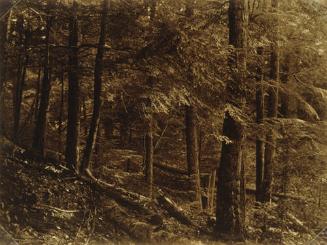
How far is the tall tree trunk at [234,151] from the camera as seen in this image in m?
2.96

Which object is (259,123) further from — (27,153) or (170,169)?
(27,153)

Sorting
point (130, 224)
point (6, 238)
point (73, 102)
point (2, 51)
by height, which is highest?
point (2, 51)

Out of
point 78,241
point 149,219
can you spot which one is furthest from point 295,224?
point 78,241

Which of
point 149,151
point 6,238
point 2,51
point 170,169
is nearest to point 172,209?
point 170,169

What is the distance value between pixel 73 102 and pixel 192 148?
1.13 metres

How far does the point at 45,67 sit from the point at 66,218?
1.36 m

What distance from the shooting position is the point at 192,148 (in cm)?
290

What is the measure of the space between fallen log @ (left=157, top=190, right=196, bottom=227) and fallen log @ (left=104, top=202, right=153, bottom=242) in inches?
9.1

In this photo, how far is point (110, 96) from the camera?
9.59 ft

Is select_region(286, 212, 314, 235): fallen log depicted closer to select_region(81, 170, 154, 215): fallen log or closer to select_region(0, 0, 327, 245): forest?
select_region(0, 0, 327, 245): forest

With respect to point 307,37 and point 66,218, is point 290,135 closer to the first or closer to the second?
point 307,37

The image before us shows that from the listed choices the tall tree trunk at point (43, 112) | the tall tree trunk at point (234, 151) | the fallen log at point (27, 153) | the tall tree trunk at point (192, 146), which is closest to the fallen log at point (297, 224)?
the tall tree trunk at point (234, 151)

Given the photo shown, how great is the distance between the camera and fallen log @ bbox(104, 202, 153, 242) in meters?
2.96

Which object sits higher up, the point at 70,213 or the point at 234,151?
the point at 234,151
